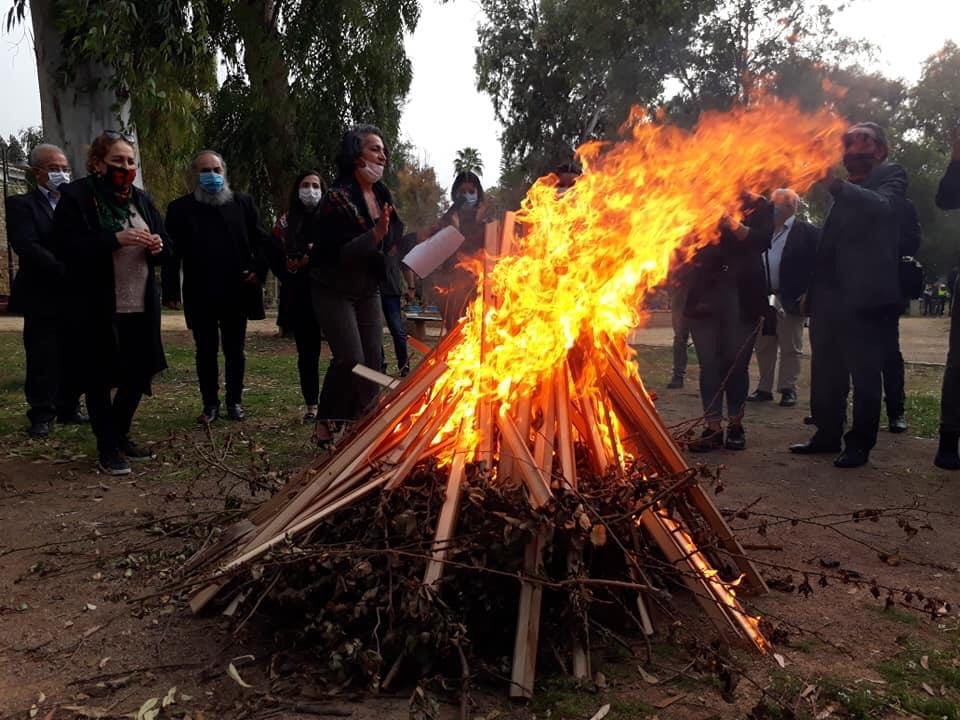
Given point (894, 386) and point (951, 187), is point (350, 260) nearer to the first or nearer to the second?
point (951, 187)

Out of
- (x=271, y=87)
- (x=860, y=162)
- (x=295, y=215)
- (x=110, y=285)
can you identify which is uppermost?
(x=271, y=87)

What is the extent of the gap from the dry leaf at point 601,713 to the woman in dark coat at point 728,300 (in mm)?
3544

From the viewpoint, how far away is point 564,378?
10.5 ft

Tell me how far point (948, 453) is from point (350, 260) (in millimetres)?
4170

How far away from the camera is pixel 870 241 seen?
5.41 meters

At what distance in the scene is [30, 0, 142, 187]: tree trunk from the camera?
774cm

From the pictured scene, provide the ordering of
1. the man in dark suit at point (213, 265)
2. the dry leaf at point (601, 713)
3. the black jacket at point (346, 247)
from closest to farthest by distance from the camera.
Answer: the dry leaf at point (601, 713)
the black jacket at point (346, 247)
the man in dark suit at point (213, 265)

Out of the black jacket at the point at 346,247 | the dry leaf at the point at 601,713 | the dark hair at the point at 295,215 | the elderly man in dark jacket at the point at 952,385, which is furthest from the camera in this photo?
the dark hair at the point at 295,215

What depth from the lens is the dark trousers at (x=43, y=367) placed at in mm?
6344

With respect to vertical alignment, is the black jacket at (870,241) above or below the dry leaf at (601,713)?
above

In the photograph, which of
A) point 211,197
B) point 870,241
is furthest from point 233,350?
point 870,241

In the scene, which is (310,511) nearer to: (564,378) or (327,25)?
Answer: (564,378)

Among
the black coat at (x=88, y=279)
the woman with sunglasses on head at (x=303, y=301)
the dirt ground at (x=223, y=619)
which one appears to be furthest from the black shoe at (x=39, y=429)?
the woman with sunglasses on head at (x=303, y=301)

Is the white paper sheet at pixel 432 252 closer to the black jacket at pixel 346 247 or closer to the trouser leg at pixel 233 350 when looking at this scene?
the black jacket at pixel 346 247
